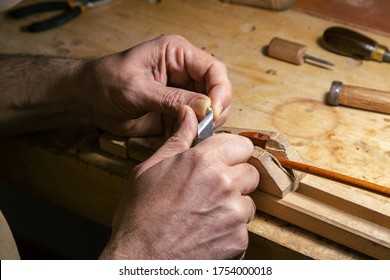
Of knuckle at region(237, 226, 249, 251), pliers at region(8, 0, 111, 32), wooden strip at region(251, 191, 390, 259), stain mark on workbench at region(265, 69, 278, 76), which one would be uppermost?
pliers at region(8, 0, 111, 32)

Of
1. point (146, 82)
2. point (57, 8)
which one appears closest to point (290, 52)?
point (146, 82)

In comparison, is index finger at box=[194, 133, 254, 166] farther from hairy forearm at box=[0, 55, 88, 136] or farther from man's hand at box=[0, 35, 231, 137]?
hairy forearm at box=[0, 55, 88, 136]

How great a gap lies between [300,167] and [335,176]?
0.08 metres

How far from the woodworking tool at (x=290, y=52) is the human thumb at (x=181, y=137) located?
2.07ft

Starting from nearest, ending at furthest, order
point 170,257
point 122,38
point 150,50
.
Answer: point 170,257, point 150,50, point 122,38

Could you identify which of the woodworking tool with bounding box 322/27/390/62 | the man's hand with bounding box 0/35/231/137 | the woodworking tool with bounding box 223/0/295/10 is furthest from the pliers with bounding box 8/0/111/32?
the woodworking tool with bounding box 322/27/390/62

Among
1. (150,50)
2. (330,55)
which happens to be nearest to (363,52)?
(330,55)

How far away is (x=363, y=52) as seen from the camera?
5.58 ft

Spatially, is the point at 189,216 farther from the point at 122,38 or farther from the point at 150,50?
the point at 122,38

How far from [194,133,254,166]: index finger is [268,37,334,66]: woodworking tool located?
0.63 m

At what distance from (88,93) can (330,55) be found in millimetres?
778

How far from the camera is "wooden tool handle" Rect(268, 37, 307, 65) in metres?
1.71

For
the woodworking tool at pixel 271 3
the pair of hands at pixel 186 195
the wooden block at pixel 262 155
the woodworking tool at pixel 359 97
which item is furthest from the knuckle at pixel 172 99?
the woodworking tool at pixel 271 3
